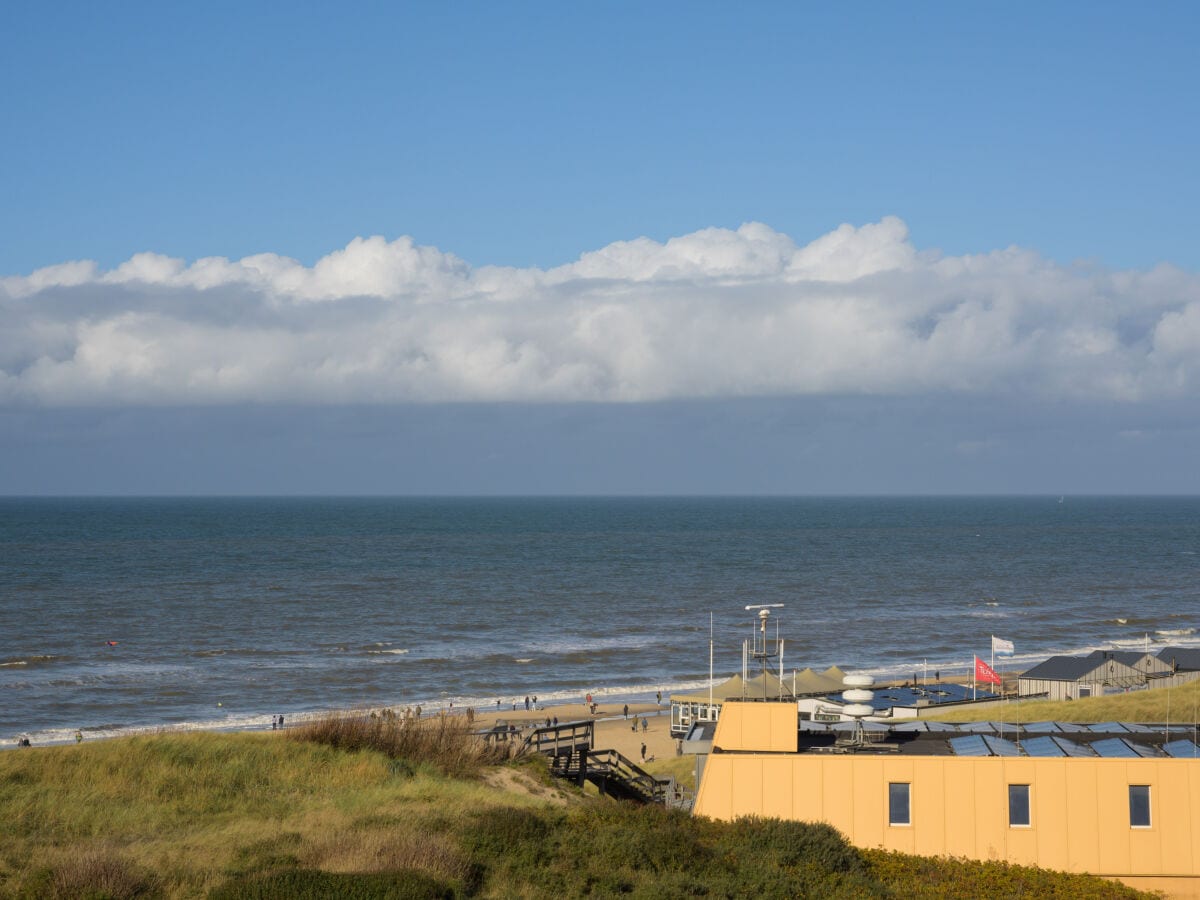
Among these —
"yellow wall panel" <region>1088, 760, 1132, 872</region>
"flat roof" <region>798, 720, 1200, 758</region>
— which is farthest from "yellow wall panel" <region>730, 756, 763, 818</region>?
"yellow wall panel" <region>1088, 760, 1132, 872</region>

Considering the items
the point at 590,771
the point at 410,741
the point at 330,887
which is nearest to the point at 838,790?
the point at 330,887

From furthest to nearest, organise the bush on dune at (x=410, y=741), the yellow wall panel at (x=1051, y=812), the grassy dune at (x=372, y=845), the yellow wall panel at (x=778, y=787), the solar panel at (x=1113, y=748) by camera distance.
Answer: the bush on dune at (x=410, y=741) < the solar panel at (x=1113, y=748) < the yellow wall panel at (x=778, y=787) < the yellow wall panel at (x=1051, y=812) < the grassy dune at (x=372, y=845)

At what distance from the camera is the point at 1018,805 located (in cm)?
1775

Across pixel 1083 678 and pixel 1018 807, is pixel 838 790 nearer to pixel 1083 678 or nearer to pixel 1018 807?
pixel 1018 807

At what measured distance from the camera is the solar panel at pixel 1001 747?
1900 cm

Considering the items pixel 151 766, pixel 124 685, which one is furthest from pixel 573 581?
pixel 151 766

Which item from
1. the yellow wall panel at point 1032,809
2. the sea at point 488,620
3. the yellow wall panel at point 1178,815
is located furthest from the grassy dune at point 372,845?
the sea at point 488,620

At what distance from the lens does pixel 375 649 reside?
2699 inches

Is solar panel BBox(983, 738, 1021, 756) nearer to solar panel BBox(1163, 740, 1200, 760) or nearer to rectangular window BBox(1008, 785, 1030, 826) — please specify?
rectangular window BBox(1008, 785, 1030, 826)

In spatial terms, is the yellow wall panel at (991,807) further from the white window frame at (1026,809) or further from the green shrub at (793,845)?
the green shrub at (793,845)

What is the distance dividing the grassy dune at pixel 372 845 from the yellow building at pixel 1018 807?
0.73m

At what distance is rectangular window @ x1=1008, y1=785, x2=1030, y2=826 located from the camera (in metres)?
17.7

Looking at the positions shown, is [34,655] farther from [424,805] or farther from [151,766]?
[424,805]

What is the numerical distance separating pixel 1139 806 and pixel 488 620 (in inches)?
2677
